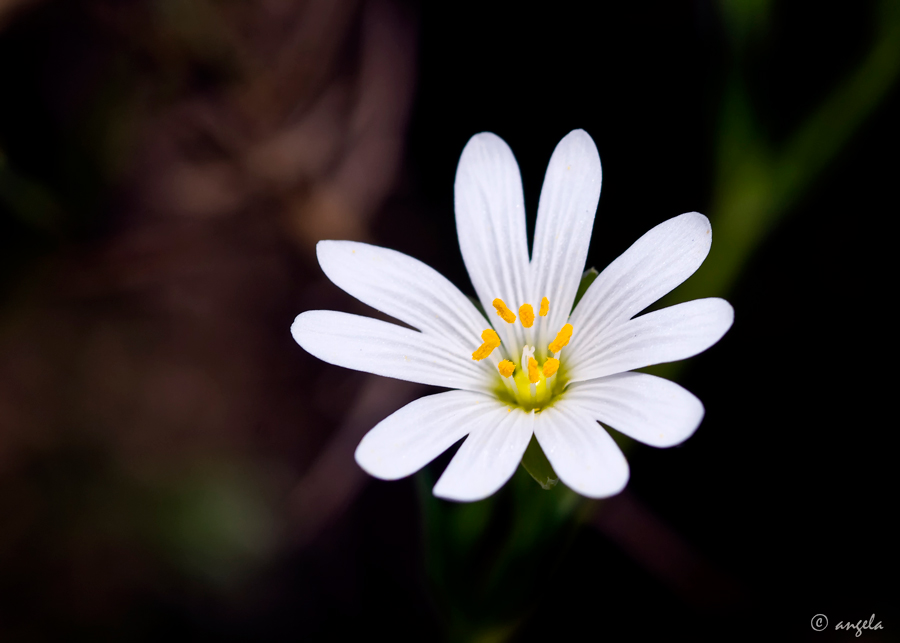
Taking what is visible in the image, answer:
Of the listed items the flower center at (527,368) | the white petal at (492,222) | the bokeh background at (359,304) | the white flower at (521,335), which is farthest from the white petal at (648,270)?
the bokeh background at (359,304)

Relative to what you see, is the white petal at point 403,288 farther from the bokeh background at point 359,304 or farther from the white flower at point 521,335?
the bokeh background at point 359,304

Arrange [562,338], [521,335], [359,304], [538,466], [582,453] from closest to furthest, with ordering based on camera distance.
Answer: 1. [582,453]
2. [538,466]
3. [562,338]
4. [521,335]
5. [359,304]

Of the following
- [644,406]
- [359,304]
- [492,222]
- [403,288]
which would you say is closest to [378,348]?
[403,288]

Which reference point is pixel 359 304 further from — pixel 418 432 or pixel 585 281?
pixel 418 432

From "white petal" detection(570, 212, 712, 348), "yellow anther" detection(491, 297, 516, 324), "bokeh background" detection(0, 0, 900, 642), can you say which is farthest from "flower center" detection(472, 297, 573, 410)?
"bokeh background" detection(0, 0, 900, 642)

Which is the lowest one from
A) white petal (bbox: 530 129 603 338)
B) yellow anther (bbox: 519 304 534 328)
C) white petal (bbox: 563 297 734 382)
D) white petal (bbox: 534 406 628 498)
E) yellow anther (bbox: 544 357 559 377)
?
white petal (bbox: 534 406 628 498)

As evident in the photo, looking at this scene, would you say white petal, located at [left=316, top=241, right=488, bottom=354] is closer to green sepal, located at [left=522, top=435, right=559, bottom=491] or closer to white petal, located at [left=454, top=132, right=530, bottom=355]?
white petal, located at [left=454, top=132, right=530, bottom=355]

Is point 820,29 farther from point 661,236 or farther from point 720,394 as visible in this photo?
point 661,236
